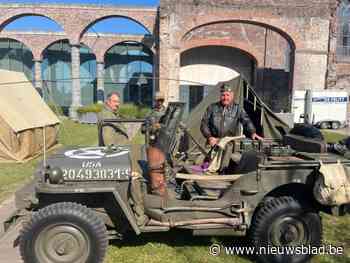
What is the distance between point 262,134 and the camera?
6.20m

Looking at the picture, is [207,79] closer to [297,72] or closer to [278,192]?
[297,72]

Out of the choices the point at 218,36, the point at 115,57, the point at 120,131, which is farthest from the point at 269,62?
the point at 120,131

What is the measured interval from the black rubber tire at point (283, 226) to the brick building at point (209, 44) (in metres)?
12.7

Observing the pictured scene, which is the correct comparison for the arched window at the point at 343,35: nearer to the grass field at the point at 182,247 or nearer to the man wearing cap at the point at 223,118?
the grass field at the point at 182,247

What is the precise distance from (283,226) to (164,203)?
1.26 meters

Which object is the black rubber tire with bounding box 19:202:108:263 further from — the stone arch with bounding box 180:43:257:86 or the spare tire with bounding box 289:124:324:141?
the stone arch with bounding box 180:43:257:86

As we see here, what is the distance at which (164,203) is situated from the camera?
3.30 metres

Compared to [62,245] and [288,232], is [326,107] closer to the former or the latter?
[288,232]

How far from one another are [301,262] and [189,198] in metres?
1.35

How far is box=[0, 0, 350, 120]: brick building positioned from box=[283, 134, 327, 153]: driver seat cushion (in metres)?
11.9

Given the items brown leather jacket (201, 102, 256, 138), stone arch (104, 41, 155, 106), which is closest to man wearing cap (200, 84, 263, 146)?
brown leather jacket (201, 102, 256, 138)

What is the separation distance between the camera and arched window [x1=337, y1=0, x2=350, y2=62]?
2384 centimetres

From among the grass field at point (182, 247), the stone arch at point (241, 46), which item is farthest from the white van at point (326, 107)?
the grass field at point (182, 247)

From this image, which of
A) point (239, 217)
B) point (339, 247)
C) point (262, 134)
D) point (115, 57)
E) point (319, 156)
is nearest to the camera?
point (239, 217)
